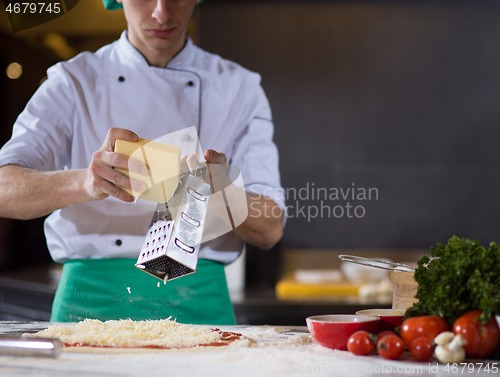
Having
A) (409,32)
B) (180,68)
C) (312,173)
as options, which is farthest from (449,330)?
(409,32)

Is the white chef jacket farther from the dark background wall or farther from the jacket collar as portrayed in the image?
the dark background wall

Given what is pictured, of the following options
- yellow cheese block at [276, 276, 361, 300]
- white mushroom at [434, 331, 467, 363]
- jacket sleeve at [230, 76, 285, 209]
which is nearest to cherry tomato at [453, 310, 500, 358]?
white mushroom at [434, 331, 467, 363]

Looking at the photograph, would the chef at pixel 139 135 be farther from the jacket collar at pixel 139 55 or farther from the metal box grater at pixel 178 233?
the metal box grater at pixel 178 233

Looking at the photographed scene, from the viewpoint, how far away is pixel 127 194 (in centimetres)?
95

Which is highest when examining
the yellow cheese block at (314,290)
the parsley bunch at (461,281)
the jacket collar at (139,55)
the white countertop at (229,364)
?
the jacket collar at (139,55)

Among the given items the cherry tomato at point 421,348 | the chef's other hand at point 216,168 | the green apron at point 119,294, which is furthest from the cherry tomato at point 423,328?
the green apron at point 119,294

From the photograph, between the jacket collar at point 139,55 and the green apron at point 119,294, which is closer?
the green apron at point 119,294

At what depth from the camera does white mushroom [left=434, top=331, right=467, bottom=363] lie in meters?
0.74

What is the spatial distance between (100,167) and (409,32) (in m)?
2.13

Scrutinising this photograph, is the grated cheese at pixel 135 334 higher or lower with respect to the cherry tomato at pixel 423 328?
lower

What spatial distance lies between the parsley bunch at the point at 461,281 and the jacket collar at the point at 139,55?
88cm

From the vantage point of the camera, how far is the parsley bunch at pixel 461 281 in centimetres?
75

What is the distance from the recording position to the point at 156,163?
0.84 metres

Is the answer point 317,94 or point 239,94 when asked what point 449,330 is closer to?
point 239,94
